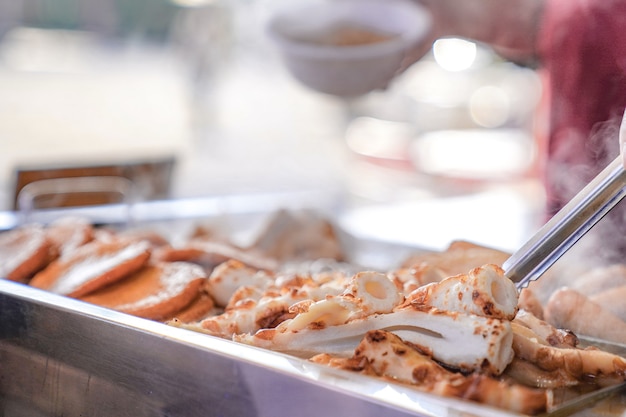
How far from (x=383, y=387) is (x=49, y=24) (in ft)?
21.9

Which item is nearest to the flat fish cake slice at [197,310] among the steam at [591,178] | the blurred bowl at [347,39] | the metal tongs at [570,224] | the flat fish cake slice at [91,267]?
the flat fish cake slice at [91,267]

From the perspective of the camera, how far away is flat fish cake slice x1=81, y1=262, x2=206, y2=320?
1372mm

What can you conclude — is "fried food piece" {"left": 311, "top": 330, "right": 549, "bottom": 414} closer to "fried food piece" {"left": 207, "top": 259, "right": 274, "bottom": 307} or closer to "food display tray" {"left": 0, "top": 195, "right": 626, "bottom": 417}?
"food display tray" {"left": 0, "top": 195, "right": 626, "bottom": 417}

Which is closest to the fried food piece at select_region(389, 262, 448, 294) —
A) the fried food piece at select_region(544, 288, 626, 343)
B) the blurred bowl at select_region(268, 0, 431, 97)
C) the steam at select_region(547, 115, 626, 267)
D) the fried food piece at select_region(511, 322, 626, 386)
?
the fried food piece at select_region(544, 288, 626, 343)

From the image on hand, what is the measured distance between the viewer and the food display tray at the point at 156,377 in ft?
2.65

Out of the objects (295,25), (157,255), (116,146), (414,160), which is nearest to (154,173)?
(295,25)

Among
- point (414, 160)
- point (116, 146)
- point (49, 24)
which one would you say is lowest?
point (116, 146)

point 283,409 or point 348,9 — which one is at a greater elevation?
point 348,9

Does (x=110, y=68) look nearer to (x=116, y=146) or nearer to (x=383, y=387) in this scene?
(x=116, y=146)

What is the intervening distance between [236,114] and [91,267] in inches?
327

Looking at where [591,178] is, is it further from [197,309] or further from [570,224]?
[197,309]

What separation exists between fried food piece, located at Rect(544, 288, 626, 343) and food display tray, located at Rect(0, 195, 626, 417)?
304 millimetres

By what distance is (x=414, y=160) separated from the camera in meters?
8.63

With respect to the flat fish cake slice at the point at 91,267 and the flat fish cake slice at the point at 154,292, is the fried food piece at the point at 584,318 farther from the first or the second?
the flat fish cake slice at the point at 91,267
